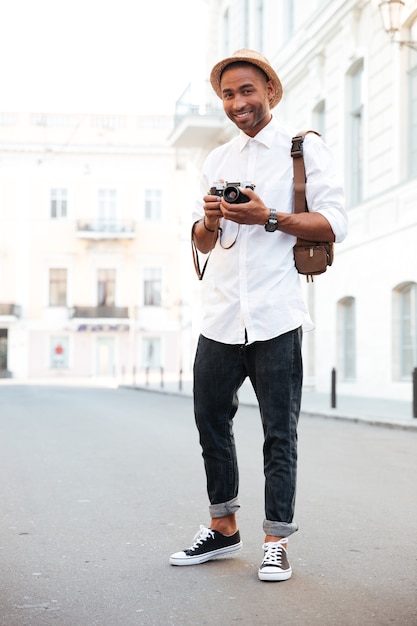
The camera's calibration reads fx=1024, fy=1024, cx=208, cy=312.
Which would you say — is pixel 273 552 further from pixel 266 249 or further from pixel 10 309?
pixel 10 309

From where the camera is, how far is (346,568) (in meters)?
4.24

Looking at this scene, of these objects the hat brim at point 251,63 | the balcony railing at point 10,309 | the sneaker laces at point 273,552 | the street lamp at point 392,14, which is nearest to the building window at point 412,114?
the street lamp at point 392,14

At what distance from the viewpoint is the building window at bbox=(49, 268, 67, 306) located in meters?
53.0

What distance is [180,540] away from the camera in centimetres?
495

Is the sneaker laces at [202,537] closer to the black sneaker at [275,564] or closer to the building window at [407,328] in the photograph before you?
the black sneaker at [275,564]

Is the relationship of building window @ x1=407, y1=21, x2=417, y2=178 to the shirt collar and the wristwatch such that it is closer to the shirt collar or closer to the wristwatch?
the shirt collar

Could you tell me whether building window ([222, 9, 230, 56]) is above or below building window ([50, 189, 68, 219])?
above

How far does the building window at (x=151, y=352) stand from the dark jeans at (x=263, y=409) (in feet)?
158

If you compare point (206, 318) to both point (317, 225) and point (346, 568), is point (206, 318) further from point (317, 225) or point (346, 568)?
point (346, 568)

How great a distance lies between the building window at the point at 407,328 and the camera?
1944 cm

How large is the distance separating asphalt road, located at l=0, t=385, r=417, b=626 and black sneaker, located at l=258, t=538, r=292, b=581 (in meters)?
0.06

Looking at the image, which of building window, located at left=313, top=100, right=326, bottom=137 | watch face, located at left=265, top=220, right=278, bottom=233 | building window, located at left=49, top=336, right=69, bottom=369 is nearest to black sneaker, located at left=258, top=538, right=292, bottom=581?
watch face, located at left=265, top=220, right=278, bottom=233

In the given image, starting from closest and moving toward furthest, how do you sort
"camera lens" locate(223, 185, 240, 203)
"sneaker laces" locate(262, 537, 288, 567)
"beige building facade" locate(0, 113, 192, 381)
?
"camera lens" locate(223, 185, 240, 203), "sneaker laces" locate(262, 537, 288, 567), "beige building facade" locate(0, 113, 192, 381)

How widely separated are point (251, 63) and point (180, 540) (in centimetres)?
228
